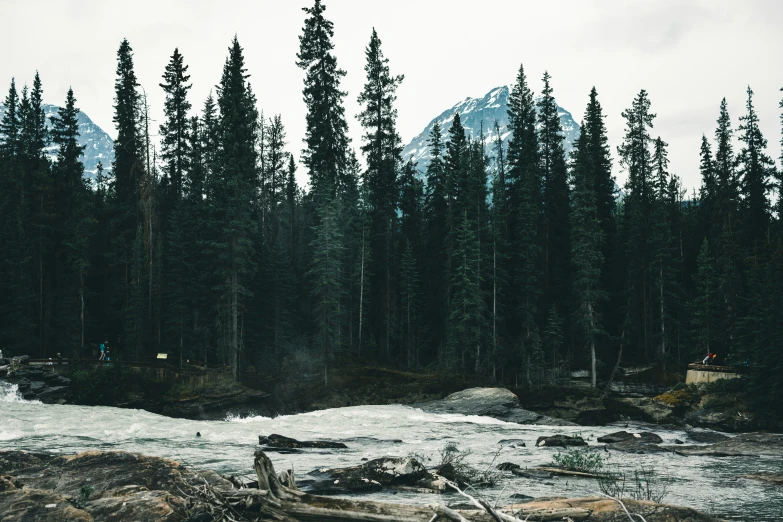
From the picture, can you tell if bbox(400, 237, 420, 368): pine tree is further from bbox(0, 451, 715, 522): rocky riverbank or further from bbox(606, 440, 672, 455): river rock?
bbox(0, 451, 715, 522): rocky riverbank

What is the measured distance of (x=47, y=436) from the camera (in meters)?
23.5

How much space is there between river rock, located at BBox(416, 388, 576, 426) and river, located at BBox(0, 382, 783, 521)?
1280mm

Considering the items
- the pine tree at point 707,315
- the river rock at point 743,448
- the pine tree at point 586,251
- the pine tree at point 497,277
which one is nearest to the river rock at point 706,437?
A: the river rock at point 743,448

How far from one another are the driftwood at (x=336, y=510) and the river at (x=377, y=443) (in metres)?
4.86

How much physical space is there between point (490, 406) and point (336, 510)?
3239cm

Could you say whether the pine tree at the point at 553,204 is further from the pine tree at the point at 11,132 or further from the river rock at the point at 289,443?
the pine tree at the point at 11,132

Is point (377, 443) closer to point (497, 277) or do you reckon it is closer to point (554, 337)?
point (497, 277)

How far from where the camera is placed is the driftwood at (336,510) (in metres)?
6.46

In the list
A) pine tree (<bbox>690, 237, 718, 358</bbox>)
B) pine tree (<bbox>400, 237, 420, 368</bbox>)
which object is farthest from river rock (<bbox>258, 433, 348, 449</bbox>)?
pine tree (<bbox>690, 237, 718, 358</bbox>)

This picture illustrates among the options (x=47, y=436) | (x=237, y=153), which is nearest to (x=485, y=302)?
(x=237, y=153)

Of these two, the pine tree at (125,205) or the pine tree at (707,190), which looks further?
the pine tree at (707,190)

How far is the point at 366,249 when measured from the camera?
56.2 m

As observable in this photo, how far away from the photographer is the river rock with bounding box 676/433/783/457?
21875 millimetres

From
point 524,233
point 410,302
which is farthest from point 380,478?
point 524,233
